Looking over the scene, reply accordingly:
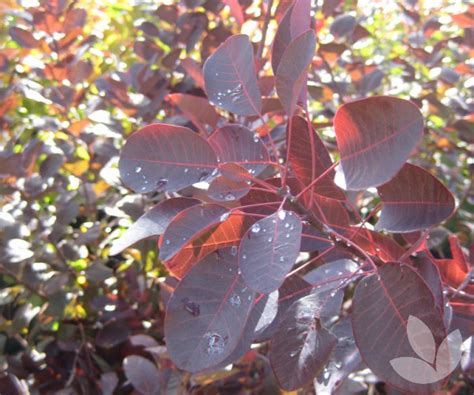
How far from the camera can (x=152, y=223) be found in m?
0.91

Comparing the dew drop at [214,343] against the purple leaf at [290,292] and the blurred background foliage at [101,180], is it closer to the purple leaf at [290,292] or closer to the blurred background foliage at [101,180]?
the purple leaf at [290,292]

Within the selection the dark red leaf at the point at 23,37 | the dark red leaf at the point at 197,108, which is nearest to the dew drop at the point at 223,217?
the dark red leaf at the point at 197,108

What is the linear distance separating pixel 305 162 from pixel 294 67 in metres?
0.17

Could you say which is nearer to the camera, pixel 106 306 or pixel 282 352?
pixel 282 352

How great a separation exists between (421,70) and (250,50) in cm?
179

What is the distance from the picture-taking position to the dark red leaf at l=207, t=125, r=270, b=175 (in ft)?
3.08

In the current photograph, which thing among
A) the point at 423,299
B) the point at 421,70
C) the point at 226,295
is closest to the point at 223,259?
the point at 226,295

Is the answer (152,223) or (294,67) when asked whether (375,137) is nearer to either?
(294,67)

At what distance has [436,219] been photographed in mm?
861

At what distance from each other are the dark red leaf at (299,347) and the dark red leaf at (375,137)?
0.23 metres

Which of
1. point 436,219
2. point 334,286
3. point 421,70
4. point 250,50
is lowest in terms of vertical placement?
point 421,70

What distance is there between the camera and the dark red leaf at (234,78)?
950mm

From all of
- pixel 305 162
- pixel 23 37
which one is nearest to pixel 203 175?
pixel 305 162

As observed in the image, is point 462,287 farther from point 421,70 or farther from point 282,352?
point 421,70
